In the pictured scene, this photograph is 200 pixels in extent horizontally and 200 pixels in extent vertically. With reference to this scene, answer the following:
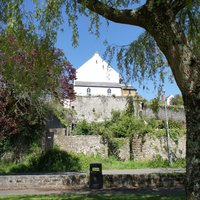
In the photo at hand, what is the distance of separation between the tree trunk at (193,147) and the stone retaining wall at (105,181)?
7.63 m

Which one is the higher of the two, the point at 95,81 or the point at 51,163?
the point at 95,81

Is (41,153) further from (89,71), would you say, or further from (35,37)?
(89,71)

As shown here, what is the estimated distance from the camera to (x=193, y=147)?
18.1ft

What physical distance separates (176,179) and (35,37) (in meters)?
8.33

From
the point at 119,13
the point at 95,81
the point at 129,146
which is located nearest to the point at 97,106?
the point at 95,81

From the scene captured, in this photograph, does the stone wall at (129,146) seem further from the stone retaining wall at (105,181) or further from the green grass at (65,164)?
the stone retaining wall at (105,181)

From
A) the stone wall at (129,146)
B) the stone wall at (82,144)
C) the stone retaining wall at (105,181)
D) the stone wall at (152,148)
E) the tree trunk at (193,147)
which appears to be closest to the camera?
the tree trunk at (193,147)

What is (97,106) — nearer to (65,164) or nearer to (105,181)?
(65,164)

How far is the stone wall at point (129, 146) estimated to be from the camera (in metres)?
25.2

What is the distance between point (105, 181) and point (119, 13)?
8492 millimetres

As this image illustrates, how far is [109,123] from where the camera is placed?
30.8 m

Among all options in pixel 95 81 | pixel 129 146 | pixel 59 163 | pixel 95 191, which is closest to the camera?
pixel 95 191

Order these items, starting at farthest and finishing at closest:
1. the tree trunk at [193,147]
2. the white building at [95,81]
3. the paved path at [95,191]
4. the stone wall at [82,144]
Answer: the white building at [95,81]
the stone wall at [82,144]
the paved path at [95,191]
the tree trunk at [193,147]

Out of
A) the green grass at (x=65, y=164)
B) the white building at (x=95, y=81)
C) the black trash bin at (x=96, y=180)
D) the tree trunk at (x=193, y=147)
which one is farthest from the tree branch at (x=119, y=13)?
the white building at (x=95, y=81)
